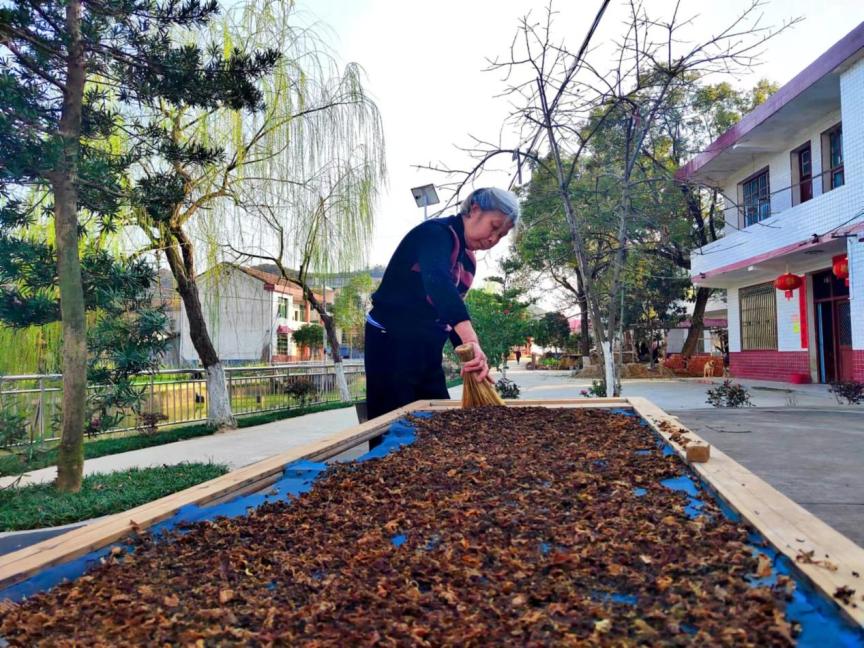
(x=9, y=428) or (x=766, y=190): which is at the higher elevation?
(x=766, y=190)

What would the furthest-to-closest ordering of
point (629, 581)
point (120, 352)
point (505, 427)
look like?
point (120, 352) → point (505, 427) → point (629, 581)

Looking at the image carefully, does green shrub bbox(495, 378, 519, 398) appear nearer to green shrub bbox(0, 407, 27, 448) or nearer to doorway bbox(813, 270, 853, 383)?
doorway bbox(813, 270, 853, 383)

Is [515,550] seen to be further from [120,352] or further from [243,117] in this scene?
[243,117]

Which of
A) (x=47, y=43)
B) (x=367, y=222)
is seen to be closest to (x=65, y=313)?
(x=47, y=43)

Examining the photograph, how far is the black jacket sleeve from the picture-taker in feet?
9.66

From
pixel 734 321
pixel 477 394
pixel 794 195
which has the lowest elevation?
pixel 477 394

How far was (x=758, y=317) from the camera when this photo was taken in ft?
45.6

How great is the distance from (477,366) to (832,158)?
10624 mm

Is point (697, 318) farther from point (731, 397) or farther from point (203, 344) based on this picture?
point (203, 344)

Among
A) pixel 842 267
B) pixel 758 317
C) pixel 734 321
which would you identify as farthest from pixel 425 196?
pixel 734 321

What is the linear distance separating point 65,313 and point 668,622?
13.2ft

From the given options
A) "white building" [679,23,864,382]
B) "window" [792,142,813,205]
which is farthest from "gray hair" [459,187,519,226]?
"window" [792,142,813,205]

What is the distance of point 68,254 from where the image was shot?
3.86 m

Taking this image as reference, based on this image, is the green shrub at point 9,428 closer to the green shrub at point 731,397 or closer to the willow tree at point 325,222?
the willow tree at point 325,222
